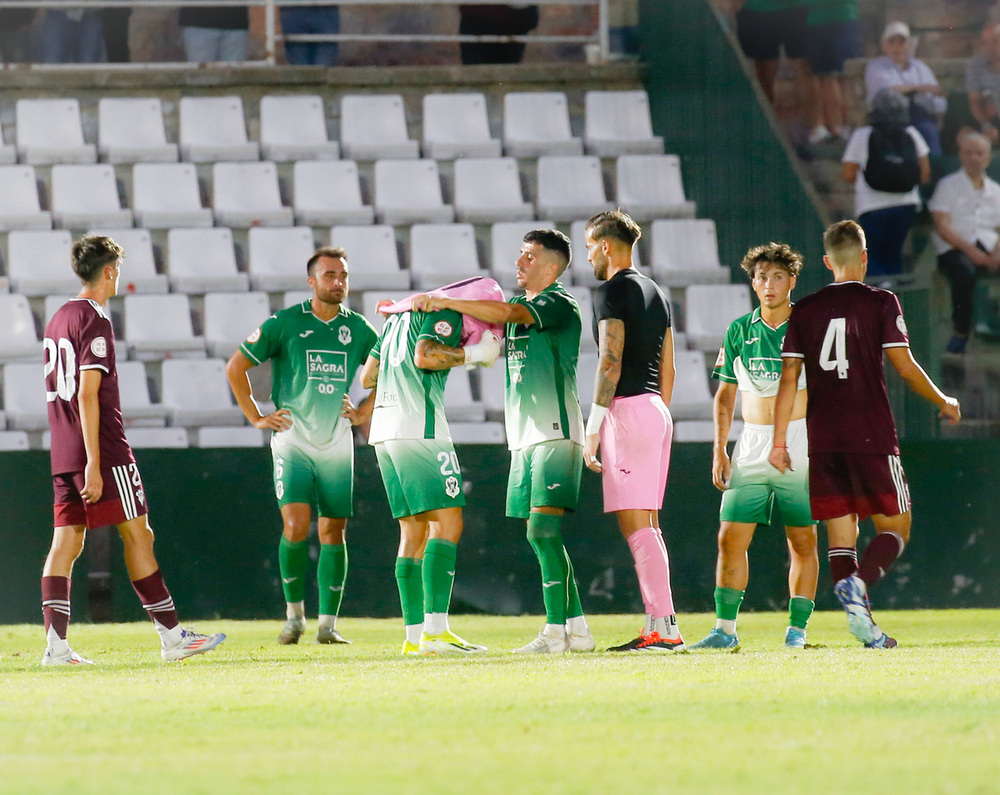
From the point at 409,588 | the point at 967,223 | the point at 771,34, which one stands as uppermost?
the point at 771,34

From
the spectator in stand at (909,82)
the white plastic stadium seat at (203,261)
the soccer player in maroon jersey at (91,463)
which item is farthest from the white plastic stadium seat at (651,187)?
the soccer player in maroon jersey at (91,463)

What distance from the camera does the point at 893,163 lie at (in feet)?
35.7

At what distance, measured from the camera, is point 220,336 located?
10188 millimetres

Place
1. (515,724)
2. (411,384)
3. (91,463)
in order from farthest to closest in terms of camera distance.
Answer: (411,384)
(91,463)
(515,724)

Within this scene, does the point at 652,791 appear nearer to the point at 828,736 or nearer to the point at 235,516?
the point at 828,736

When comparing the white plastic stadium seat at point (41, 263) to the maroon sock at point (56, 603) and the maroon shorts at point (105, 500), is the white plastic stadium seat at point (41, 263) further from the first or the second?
the maroon sock at point (56, 603)

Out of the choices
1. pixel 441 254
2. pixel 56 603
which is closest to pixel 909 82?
pixel 441 254

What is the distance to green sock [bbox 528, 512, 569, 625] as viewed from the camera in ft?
19.1

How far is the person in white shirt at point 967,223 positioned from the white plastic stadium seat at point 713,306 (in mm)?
1622

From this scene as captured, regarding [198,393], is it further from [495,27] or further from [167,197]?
[495,27]

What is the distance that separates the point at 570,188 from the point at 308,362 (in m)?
4.64

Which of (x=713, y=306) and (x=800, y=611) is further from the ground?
(x=713, y=306)

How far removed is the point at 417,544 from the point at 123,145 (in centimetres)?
644

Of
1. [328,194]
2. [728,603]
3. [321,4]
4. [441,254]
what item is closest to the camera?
[728,603]
